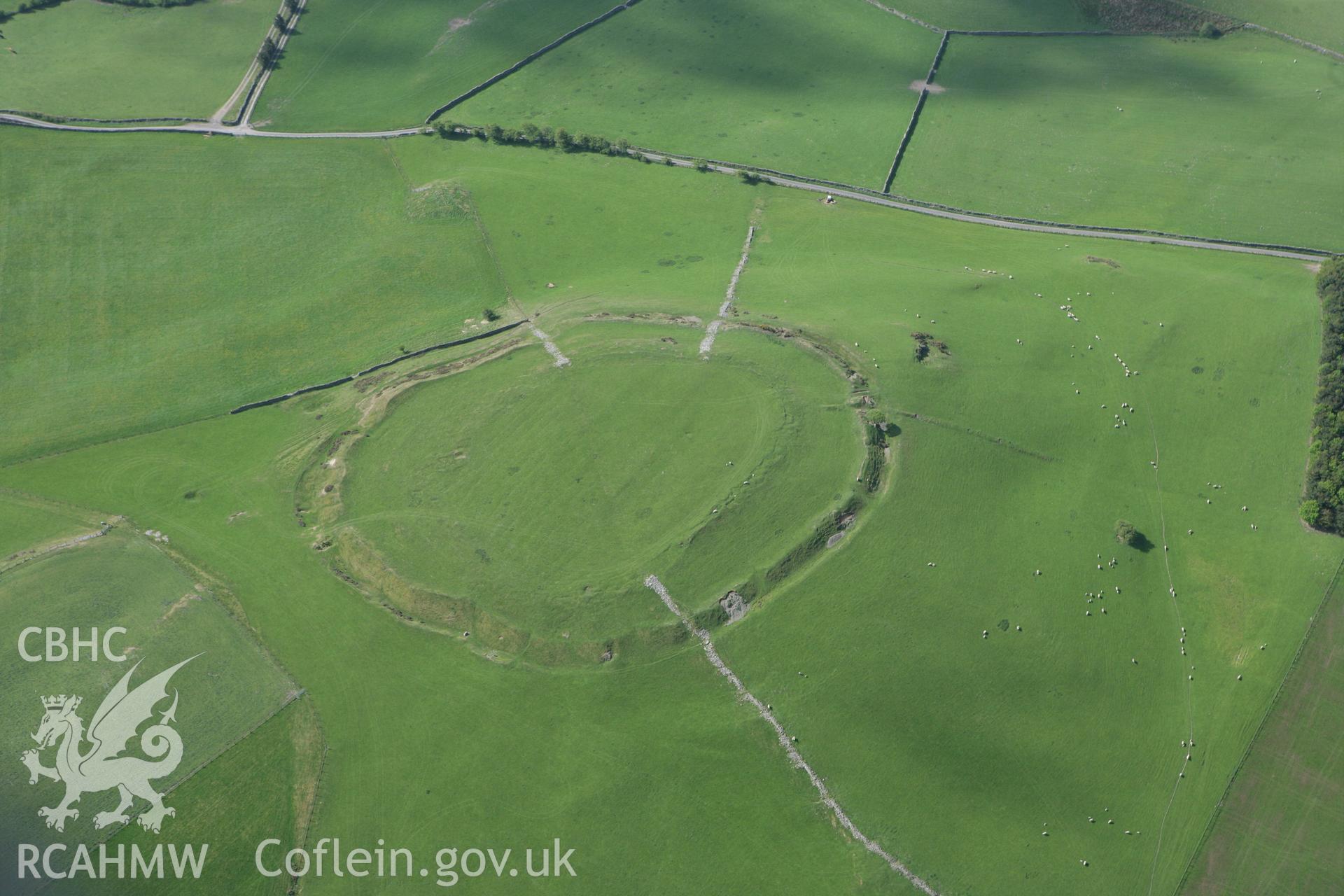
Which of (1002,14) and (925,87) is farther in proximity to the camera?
(1002,14)

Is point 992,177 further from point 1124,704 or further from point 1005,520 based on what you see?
point 1124,704

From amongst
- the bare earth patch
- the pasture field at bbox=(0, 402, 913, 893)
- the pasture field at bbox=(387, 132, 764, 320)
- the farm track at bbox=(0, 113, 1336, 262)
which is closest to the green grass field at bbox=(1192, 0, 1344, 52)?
the bare earth patch

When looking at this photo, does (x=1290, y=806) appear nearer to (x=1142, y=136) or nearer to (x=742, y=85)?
(x=1142, y=136)

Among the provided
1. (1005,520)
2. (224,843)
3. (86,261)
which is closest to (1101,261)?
(1005,520)

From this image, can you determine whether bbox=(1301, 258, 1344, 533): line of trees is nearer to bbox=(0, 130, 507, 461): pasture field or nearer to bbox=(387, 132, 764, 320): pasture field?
bbox=(387, 132, 764, 320): pasture field

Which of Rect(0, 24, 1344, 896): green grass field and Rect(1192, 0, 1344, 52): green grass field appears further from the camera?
Rect(1192, 0, 1344, 52): green grass field

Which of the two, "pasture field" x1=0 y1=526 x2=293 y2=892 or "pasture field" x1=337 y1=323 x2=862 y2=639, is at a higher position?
"pasture field" x1=337 y1=323 x2=862 y2=639

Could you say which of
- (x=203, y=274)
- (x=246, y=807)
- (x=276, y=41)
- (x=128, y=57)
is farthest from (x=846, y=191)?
(x=128, y=57)
